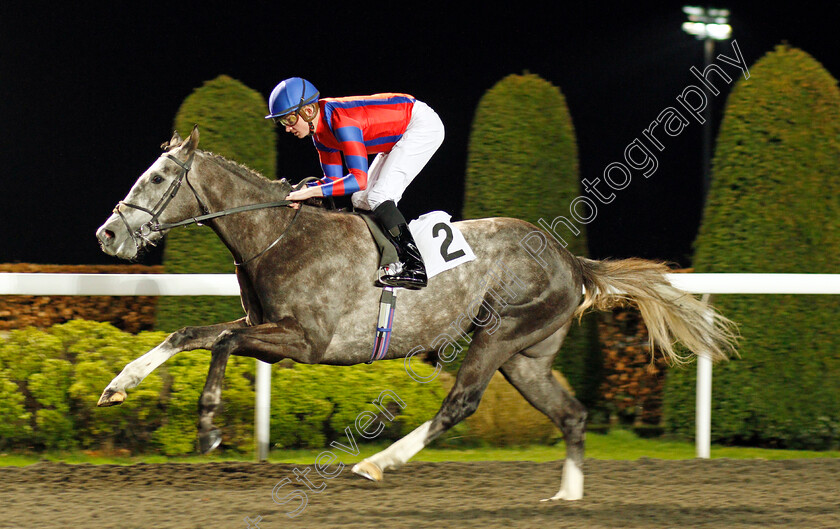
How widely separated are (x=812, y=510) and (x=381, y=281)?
209cm

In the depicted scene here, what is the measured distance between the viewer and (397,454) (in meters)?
3.70

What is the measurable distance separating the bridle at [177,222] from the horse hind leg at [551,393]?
4.46 ft

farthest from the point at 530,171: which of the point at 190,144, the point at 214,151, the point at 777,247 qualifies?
the point at 190,144

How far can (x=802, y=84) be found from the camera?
17.0 ft

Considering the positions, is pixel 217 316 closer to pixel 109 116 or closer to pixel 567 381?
pixel 567 381

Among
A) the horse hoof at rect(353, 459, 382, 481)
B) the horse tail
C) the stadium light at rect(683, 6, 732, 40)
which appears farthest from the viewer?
the stadium light at rect(683, 6, 732, 40)

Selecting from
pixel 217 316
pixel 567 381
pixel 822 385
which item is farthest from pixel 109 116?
pixel 822 385

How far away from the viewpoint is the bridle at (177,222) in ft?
11.5

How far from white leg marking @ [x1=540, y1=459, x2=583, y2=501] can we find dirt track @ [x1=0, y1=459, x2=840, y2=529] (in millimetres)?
63

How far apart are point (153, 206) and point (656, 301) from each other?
2553 millimetres

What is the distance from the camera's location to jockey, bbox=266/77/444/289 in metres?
3.68

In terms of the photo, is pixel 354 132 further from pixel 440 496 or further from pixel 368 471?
pixel 440 496

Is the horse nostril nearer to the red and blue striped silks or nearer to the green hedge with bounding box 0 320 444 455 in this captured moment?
the red and blue striped silks

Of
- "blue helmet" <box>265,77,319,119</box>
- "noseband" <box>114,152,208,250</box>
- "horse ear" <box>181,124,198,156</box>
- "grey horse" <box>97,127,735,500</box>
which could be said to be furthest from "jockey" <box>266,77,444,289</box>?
"noseband" <box>114,152,208,250</box>
